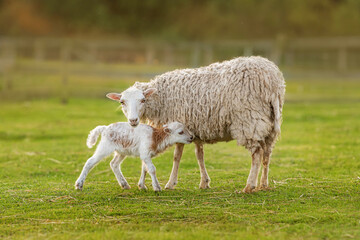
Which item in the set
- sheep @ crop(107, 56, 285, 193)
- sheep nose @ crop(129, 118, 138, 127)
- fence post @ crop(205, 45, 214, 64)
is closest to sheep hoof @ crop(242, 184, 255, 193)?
sheep @ crop(107, 56, 285, 193)

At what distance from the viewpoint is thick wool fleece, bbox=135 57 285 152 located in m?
7.39

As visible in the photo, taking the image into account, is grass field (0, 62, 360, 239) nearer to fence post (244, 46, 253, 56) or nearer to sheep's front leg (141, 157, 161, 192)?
sheep's front leg (141, 157, 161, 192)

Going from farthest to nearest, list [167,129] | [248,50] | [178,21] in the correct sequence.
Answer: [178,21]
[248,50]
[167,129]

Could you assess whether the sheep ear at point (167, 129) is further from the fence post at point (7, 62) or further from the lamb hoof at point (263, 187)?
the fence post at point (7, 62)

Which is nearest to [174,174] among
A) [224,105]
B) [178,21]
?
[224,105]

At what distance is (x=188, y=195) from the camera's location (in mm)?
7289

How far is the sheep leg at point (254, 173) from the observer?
7.34m

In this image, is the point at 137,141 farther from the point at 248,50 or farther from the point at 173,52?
the point at 173,52

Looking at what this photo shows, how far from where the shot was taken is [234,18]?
48.2 meters

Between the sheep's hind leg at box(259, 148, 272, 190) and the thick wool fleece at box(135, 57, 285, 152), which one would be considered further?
the sheep's hind leg at box(259, 148, 272, 190)

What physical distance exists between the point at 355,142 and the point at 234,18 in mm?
37241

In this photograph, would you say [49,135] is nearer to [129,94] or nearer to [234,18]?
[129,94]

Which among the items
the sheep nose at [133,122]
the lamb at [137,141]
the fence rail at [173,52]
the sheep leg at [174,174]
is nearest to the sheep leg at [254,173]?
the lamb at [137,141]

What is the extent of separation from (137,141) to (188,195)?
1003 mm
